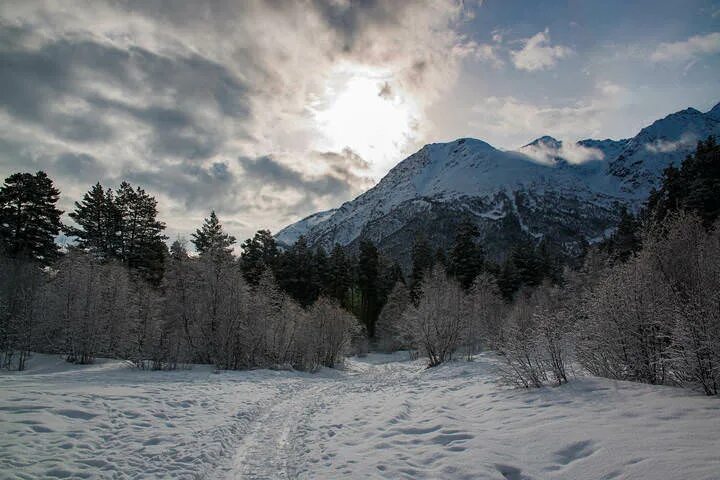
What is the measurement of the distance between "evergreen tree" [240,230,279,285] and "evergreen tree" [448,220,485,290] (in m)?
25.3

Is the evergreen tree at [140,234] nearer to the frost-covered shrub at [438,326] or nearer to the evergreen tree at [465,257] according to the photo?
the frost-covered shrub at [438,326]

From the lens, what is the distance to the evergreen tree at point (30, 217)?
33188 millimetres

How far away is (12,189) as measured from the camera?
3331 centimetres

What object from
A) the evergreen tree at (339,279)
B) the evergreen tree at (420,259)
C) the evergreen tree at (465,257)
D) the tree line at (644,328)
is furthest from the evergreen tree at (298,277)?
the tree line at (644,328)

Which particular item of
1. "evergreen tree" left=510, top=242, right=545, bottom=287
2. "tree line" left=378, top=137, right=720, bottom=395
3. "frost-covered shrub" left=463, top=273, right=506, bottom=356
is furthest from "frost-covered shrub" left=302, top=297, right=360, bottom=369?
"evergreen tree" left=510, top=242, right=545, bottom=287

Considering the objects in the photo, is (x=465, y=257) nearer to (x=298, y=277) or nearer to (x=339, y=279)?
(x=339, y=279)

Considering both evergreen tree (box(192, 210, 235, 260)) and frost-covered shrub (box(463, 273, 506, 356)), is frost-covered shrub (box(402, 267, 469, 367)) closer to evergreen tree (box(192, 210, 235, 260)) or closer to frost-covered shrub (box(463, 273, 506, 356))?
frost-covered shrub (box(463, 273, 506, 356))

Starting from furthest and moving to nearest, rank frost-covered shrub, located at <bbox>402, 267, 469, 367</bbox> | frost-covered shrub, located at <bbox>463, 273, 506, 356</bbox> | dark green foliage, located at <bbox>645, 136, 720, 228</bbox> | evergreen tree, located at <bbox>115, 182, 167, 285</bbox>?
evergreen tree, located at <bbox>115, 182, 167, 285</bbox> → frost-covered shrub, located at <bbox>463, 273, 506, 356</bbox> → dark green foliage, located at <bbox>645, 136, 720, 228</bbox> → frost-covered shrub, located at <bbox>402, 267, 469, 367</bbox>

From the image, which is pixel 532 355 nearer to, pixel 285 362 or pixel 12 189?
pixel 285 362

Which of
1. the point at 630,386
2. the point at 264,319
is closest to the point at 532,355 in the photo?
the point at 630,386

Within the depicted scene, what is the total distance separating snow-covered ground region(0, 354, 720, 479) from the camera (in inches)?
246

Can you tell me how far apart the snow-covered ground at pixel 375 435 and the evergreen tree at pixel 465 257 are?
39.1 metres

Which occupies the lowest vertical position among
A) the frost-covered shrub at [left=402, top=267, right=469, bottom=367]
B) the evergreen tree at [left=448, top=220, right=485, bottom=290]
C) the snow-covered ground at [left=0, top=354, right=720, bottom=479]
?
the snow-covered ground at [left=0, top=354, right=720, bottom=479]

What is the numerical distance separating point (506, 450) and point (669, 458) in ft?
9.16
